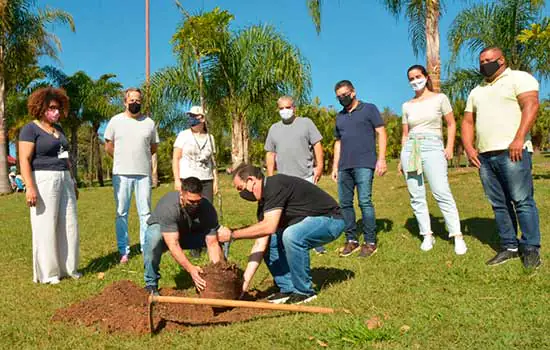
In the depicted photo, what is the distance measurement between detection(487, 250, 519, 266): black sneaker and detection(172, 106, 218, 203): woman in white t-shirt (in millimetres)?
3105

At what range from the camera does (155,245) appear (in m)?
4.61

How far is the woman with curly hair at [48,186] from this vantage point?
206 inches

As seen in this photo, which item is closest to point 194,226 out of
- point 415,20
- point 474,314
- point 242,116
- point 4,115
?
point 474,314

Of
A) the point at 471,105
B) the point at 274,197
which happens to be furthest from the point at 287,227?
the point at 471,105

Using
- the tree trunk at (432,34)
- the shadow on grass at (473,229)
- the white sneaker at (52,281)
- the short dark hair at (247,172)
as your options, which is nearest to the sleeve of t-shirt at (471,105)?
the shadow on grass at (473,229)

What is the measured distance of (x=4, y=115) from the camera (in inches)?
782

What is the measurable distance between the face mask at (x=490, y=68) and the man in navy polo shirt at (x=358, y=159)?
1.26m

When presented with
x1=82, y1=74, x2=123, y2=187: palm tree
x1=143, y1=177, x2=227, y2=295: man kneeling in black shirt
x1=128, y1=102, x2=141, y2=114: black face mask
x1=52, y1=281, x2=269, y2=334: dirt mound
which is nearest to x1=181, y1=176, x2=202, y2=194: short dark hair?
x1=143, y1=177, x2=227, y2=295: man kneeling in black shirt

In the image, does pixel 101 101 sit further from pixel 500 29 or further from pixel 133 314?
pixel 133 314

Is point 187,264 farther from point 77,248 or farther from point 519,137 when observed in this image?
point 519,137

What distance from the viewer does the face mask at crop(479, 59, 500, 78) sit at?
508 centimetres

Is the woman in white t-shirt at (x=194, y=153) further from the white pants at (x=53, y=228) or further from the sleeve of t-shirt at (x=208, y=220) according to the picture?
the sleeve of t-shirt at (x=208, y=220)

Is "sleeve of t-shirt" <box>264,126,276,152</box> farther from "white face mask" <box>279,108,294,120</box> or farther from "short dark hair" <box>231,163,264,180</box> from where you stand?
"short dark hair" <box>231,163,264,180</box>

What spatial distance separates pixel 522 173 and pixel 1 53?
1981cm
